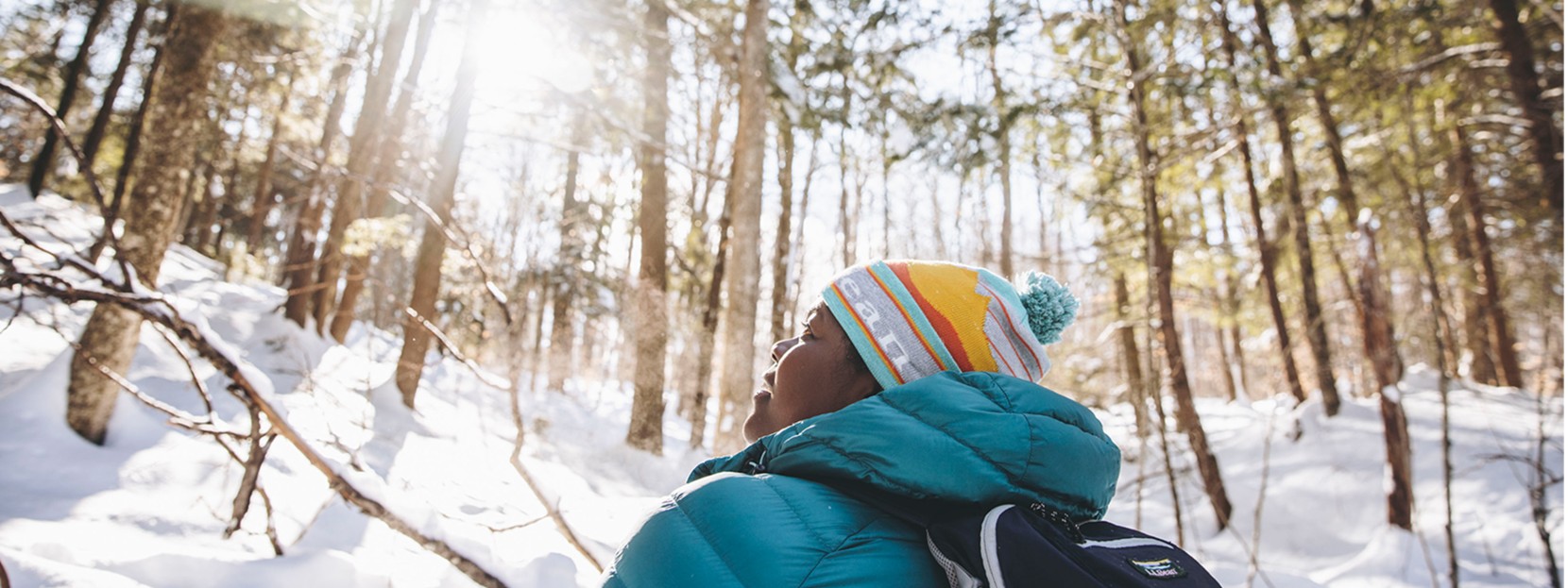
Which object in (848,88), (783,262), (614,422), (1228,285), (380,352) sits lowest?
(614,422)

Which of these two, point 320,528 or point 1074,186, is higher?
point 1074,186

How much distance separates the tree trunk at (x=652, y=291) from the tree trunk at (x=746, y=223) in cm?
306

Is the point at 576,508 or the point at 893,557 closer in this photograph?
the point at 893,557

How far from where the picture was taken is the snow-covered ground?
2.80m

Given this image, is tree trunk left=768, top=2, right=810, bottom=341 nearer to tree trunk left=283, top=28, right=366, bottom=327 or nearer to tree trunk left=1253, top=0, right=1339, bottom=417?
tree trunk left=1253, top=0, right=1339, bottom=417

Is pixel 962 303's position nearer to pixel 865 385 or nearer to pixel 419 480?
pixel 865 385

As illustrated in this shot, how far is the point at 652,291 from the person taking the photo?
8.86 m

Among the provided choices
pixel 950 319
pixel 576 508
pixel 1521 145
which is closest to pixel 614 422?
pixel 576 508

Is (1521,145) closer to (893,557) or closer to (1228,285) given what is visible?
(1228,285)

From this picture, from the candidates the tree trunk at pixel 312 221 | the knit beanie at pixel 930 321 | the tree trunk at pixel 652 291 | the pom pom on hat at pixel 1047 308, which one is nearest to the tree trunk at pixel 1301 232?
the tree trunk at pixel 652 291

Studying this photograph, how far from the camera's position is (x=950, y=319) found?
116cm

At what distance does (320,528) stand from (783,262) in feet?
20.6

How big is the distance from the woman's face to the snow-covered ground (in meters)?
0.34

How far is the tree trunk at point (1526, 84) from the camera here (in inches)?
260
